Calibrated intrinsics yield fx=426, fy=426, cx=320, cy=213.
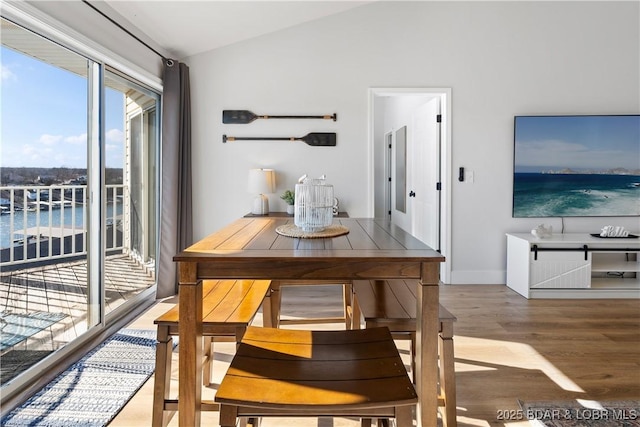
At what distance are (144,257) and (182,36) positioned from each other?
6.66ft

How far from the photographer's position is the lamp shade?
161 inches

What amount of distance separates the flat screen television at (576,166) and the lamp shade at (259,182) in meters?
2.50

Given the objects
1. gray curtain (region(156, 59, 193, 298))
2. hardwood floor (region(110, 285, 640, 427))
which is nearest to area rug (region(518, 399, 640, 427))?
hardwood floor (region(110, 285, 640, 427))

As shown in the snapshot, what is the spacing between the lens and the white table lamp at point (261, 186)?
4.10m

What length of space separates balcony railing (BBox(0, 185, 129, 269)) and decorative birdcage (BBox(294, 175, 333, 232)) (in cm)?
153

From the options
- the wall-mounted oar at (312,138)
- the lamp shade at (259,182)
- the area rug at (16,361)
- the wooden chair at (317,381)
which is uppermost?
the wall-mounted oar at (312,138)

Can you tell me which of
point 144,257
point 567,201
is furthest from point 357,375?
point 567,201

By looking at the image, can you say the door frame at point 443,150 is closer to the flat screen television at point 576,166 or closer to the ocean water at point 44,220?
Answer: the flat screen television at point 576,166

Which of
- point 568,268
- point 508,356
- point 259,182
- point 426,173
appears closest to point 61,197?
point 259,182

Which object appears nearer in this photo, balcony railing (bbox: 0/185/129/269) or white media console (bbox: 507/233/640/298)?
balcony railing (bbox: 0/185/129/269)

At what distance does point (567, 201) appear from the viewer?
4.36m

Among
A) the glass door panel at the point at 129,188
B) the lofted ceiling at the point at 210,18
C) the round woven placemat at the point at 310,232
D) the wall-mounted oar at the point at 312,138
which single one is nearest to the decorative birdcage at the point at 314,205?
the round woven placemat at the point at 310,232

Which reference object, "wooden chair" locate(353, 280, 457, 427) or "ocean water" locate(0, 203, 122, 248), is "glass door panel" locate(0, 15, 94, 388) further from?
"wooden chair" locate(353, 280, 457, 427)

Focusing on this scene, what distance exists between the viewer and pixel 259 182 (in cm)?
410
